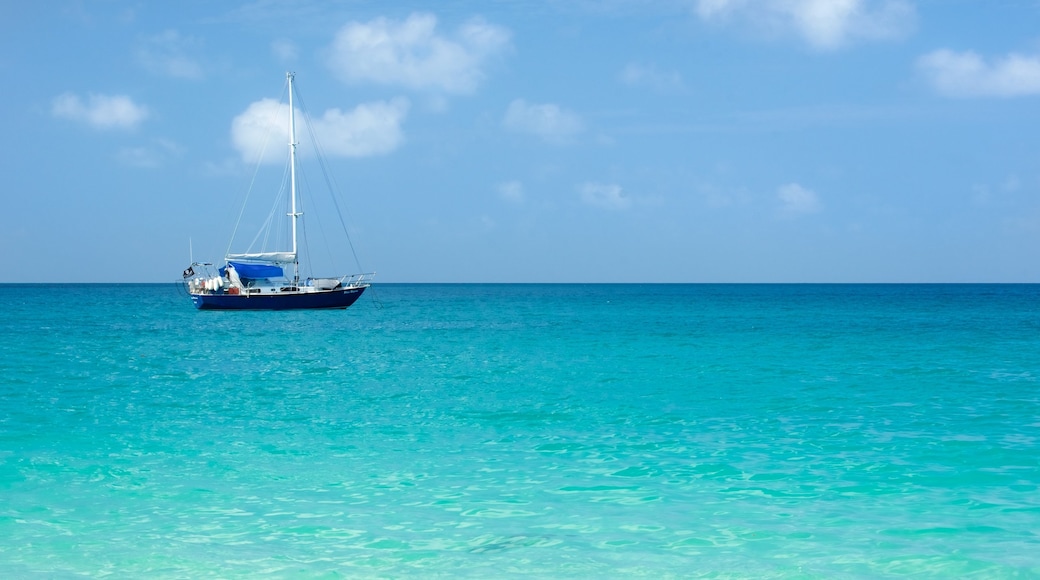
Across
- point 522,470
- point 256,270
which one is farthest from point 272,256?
point 522,470

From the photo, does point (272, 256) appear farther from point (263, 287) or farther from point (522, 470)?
point (522, 470)

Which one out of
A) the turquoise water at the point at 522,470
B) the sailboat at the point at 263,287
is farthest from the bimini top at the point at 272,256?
the turquoise water at the point at 522,470

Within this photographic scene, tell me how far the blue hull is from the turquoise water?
37.2 meters

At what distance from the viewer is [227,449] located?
1483 centimetres

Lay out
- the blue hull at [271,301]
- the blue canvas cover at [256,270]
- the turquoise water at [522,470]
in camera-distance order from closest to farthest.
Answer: the turquoise water at [522,470] → the blue canvas cover at [256,270] → the blue hull at [271,301]

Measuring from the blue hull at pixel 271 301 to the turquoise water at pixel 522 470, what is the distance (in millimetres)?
37211

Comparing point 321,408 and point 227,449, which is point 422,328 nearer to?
point 321,408

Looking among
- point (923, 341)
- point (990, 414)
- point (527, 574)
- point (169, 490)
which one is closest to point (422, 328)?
point (923, 341)

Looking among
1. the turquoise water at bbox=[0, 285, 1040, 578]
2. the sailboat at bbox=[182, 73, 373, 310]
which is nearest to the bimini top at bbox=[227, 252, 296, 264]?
the sailboat at bbox=[182, 73, 373, 310]

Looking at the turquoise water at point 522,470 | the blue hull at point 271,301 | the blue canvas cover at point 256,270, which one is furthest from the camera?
the blue hull at point 271,301

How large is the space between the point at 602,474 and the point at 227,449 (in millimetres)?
6151

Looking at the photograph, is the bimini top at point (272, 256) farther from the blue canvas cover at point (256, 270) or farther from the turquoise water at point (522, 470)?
the turquoise water at point (522, 470)

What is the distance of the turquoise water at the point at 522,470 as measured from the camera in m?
9.08

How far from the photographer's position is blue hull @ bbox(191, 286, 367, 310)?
66.6 meters
